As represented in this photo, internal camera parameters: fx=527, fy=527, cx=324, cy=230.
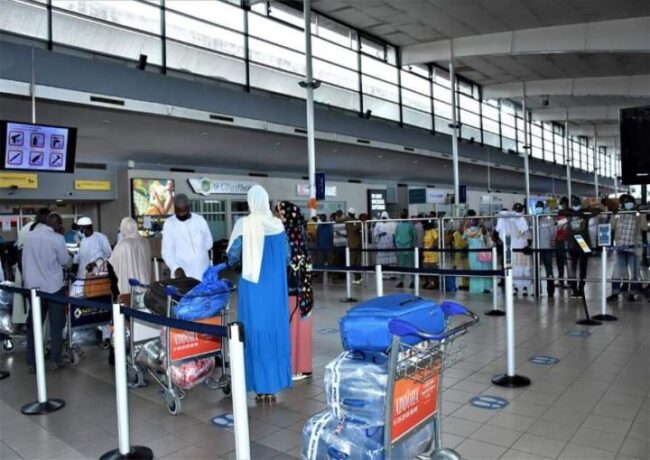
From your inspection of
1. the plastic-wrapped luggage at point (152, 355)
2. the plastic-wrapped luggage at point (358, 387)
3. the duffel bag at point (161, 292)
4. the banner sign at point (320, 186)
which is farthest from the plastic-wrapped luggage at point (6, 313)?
the banner sign at point (320, 186)

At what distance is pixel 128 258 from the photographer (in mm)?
5598

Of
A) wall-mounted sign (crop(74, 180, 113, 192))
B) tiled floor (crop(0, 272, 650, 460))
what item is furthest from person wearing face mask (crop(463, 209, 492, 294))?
wall-mounted sign (crop(74, 180, 113, 192))

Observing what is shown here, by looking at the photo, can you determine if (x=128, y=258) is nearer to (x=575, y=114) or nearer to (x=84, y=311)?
(x=84, y=311)

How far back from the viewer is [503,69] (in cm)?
2341

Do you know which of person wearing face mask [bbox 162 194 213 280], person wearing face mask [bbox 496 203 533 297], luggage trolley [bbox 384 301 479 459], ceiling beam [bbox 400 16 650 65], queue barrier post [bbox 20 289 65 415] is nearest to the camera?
luggage trolley [bbox 384 301 479 459]

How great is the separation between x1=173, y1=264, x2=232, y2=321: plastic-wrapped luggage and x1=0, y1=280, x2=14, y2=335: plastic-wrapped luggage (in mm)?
3546

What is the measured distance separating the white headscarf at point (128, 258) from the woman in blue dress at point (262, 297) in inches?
74.0

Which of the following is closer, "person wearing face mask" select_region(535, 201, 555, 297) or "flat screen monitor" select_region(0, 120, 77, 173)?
"flat screen monitor" select_region(0, 120, 77, 173)

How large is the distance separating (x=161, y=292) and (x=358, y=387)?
2497 millimetres

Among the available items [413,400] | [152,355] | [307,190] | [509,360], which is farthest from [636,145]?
[307,190]

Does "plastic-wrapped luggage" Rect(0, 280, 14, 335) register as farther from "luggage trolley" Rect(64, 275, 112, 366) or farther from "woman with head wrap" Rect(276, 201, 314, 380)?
"woman with head wrap" Rect(276, 201, 314, 380)

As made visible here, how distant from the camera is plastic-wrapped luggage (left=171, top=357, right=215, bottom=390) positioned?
13.9 feet

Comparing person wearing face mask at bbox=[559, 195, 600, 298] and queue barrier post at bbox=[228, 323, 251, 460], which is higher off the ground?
person wearing face mask at bbox=[559, 195, 600, 298]

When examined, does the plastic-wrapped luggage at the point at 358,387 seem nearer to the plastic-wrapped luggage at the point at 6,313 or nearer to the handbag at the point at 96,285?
the handbag at the point at 96,285
